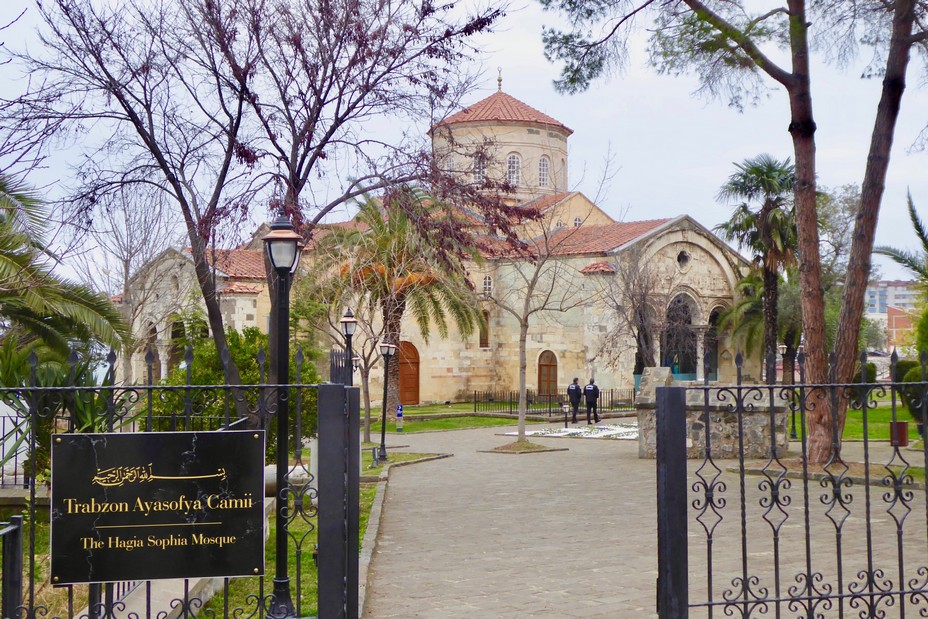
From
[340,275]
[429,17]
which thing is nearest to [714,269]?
[340,275]

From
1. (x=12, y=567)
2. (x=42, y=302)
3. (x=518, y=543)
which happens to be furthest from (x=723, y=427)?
(x=12, y=567)

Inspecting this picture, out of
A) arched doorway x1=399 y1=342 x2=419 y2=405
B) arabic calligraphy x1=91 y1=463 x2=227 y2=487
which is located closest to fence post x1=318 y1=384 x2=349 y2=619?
arabic calligraphy x1=91 y1=463 x2=227 y2=487

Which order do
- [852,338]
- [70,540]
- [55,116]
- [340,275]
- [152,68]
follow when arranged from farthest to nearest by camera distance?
[340,275], [852,338], [152,68], [55,116], [70,540]

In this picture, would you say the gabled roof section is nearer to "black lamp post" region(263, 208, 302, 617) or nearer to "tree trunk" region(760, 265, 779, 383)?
"tree trunk" region(760, 265, 779, 383)

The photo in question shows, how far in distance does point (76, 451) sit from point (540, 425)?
2651 cm

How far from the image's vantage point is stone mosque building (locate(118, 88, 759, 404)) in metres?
36.5

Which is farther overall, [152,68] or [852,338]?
[852,338]

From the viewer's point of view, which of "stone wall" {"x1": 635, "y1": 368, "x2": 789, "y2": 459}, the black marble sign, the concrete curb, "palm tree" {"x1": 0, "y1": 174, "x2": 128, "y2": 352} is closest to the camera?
the black marble sign

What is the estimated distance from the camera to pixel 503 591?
7594 mm

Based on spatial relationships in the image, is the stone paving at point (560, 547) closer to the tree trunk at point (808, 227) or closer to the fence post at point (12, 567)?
the tree trunk at point (808, 227)

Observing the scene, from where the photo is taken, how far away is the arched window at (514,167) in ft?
129

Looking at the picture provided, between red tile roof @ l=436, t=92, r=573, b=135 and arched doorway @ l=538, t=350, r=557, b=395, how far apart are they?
384 inches

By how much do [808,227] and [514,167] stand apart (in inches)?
997

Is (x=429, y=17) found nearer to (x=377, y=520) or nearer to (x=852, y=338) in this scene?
(x=377, y=520)
